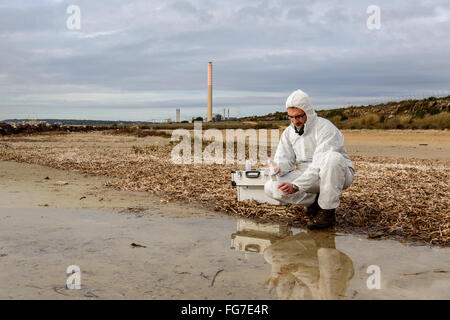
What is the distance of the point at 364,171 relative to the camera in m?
10.6

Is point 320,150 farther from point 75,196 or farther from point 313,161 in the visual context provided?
point 75,196

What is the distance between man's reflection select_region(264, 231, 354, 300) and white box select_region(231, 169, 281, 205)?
130 centimetres

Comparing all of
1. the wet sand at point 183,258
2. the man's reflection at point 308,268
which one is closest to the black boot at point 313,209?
the wet sand at point 183,258

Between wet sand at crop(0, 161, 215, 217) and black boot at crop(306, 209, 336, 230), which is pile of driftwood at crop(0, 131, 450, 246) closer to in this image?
black boot at crop(306, 209, 336, 230)

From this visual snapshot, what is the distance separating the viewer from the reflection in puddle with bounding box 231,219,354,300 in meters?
3.39

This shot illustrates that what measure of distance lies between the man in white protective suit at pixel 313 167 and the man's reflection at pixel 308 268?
42 centimetres

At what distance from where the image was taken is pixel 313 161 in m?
5.36

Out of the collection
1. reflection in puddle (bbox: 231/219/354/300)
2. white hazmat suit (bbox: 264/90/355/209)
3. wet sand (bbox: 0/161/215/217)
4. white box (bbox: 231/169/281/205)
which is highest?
white hazmat suit (bbox: 264/90/355/209)

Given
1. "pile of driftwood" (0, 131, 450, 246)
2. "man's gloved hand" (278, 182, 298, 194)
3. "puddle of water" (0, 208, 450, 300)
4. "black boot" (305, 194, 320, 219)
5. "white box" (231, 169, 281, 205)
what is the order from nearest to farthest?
"puddle of water" (0, 208, 450, 300)
"man's gloved hand" (278, 182, 298, 194)
"pile of driftwood" (0, 131, 450, 246)
"black boot" (305, 194, 320, 219)
"white box" (231, 169, 281, 205)

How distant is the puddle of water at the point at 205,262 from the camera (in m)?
3.34

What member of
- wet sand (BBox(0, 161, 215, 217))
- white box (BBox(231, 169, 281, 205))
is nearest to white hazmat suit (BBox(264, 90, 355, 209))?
white box (BBox(231, 169, 281, 205))

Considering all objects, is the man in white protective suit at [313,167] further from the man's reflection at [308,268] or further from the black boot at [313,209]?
the man's reflection at [308,268]
